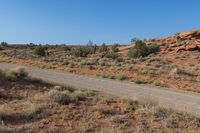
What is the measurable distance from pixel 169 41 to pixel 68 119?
2507 inches

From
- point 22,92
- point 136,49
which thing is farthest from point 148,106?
point 136,49

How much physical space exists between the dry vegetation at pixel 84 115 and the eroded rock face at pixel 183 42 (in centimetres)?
4849

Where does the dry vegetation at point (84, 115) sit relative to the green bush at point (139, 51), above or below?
below

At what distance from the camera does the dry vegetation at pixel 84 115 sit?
9.08 m

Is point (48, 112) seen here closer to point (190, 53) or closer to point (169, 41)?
point (190, 53)

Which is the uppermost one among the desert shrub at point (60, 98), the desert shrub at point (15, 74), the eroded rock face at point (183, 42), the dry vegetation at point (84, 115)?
the eroded rock face at point (183, 42)

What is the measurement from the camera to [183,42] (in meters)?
65.8

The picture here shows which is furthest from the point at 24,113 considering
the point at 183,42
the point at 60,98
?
the point at 183,42

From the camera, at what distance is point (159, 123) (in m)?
9.56

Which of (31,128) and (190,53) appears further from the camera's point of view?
(190,53)

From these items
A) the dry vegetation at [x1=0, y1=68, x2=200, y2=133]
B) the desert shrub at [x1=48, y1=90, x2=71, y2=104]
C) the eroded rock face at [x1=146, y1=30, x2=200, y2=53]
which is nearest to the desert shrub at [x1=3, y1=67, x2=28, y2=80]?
the dry vegetation at [x1=0, y1=68, x2=200, y2=133]

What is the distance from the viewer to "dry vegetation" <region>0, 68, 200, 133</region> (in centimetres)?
908

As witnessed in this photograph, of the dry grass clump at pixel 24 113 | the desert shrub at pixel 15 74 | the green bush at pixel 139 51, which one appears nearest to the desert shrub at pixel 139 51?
the green bush at pixel 139 51

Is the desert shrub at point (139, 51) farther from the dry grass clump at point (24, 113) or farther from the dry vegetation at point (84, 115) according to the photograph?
the dry grass clump at point (24, 113)
